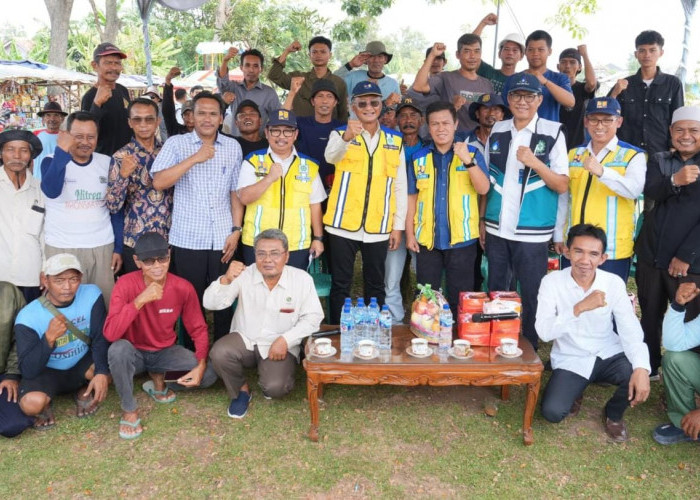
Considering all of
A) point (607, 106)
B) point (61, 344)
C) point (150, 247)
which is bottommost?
point (61, 344)

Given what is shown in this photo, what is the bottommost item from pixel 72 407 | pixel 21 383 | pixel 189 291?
pixel 72 407

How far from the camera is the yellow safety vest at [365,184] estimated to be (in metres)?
4.40

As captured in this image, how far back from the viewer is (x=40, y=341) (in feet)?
12.3

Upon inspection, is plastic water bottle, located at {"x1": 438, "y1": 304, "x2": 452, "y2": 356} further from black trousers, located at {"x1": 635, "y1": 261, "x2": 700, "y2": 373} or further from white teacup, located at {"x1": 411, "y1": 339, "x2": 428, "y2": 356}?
black trousers, located at {"x1": 635, "y1": 261, "x2": 700, "y2": 373}

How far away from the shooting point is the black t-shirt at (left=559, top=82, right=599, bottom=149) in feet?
19.3

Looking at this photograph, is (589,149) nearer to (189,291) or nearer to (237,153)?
(237,153)

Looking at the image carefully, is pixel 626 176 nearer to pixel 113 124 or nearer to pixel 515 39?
pixel 515 39

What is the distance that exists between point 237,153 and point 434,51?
232 centimetres

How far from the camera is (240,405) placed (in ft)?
13.3

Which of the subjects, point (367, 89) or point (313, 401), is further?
point (367, 89)

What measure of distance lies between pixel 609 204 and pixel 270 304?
8.75 feet

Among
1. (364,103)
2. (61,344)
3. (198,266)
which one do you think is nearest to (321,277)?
(198,266)

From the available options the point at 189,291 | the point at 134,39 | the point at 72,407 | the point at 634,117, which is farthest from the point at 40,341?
the point at 134,39

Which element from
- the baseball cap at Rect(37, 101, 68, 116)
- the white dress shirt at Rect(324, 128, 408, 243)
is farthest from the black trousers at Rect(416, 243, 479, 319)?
the baseball cap at Rect(37, 101, 68, 116)
